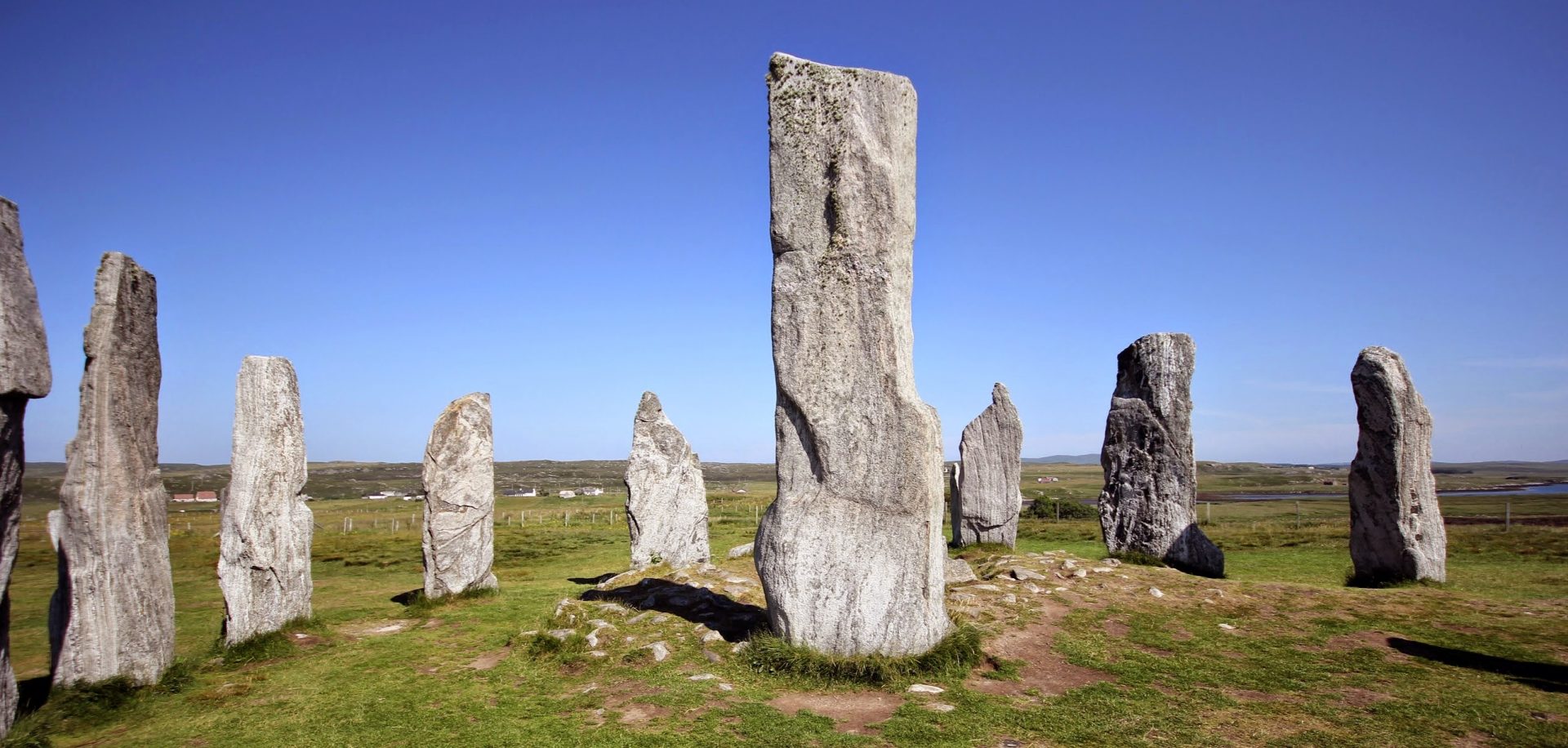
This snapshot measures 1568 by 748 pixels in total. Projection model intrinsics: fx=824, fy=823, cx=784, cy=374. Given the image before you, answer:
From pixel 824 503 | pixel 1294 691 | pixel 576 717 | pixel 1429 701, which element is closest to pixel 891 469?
pixel 824 503

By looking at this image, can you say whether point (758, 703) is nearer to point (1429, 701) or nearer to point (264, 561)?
point (1429, 701)

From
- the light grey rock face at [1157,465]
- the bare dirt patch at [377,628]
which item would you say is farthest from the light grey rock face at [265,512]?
the light grey rock face at [1157,465]

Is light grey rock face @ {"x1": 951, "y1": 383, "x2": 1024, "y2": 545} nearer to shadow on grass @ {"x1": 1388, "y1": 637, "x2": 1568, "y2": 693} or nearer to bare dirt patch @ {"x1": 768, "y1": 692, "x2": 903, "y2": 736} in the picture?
shadow on grass @ {"x1": 1388, "y1": 637, "x2": 1568, "y2": 693}

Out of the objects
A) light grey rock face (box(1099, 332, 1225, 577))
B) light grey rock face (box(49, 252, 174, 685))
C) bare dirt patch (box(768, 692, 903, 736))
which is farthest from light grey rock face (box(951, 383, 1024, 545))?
light grey rock face (box(49, 252, 174, 685))

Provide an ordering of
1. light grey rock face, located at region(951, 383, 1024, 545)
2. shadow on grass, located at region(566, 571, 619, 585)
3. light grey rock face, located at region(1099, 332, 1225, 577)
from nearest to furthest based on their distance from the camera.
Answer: light grey rock face, located at region(1099, 332, 1225, 577)
shadow on grass, located at region(566, 571, 619, 585)
light grey rock face, located at region(951, 383, 1024, 545)

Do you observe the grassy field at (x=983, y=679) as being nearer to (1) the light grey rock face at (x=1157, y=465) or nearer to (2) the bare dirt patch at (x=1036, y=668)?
(2) the bare dirt patch at (x=1036, y=668)

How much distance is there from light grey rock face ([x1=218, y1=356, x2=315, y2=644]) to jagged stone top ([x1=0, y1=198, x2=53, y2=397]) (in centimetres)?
422

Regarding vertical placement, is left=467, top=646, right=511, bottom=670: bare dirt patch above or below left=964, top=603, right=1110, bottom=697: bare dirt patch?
below

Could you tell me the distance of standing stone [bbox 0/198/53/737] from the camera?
252 inches

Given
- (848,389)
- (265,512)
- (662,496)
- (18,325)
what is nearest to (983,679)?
(848,389)

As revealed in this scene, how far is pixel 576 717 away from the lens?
748cm

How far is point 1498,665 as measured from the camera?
8.66 meters

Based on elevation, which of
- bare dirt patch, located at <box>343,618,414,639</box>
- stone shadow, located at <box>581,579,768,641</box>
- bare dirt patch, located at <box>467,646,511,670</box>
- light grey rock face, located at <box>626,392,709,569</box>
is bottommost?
bare dirt patch, located at <box>343,618,414,639</box>

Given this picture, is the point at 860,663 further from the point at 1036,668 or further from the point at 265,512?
the point at 265,512
